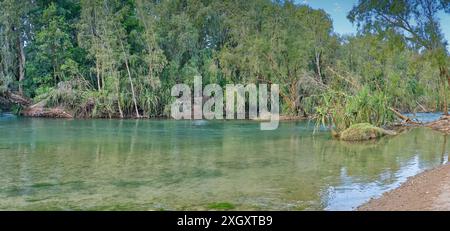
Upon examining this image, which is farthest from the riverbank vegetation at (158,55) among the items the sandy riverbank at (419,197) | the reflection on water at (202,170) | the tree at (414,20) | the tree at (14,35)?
the sandy riverbank at (419,197)

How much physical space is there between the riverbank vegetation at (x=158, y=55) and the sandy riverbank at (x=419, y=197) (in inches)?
968

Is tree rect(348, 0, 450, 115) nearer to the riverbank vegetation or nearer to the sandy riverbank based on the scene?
the riverbank vegetation

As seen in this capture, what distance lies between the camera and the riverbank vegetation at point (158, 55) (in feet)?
124

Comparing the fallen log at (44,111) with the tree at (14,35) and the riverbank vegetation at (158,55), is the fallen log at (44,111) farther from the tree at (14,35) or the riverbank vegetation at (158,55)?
the tree at (14,35)

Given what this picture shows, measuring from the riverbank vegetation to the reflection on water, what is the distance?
1666 cm

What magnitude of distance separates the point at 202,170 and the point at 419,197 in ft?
19.8

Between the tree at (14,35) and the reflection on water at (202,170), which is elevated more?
the tree at (14,35)

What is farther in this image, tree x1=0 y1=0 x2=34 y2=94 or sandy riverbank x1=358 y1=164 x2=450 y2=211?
tree x1=0 y1=0 x2=34 y2=94

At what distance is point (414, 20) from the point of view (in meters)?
27.3

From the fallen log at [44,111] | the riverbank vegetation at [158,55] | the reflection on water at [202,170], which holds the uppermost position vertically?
the riverbank vegetation at [158,55]

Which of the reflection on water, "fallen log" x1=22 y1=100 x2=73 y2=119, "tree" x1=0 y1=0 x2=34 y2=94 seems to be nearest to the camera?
the reflection on water

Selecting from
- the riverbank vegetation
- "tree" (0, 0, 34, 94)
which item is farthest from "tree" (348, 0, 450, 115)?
"tree" (0, 0, 34, 94)

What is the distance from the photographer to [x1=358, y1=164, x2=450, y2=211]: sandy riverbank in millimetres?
6902

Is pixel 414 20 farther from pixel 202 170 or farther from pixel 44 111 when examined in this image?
pixel 44 111
